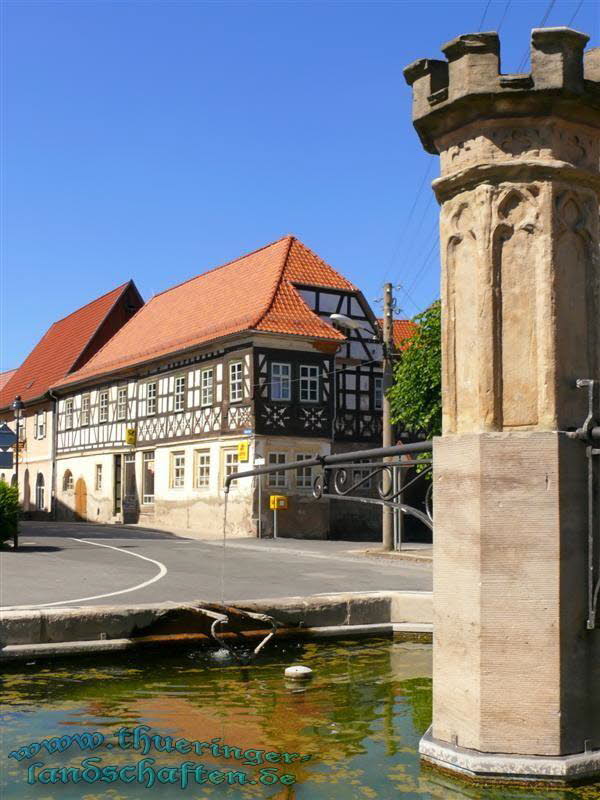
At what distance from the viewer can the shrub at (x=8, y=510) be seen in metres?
21.7

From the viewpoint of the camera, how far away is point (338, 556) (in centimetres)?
2244

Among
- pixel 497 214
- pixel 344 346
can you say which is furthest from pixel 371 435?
pixel 497 214

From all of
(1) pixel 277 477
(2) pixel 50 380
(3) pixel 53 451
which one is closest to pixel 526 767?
(1) pixel 277 477

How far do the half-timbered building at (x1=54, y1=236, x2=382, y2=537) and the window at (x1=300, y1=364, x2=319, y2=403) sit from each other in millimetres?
33

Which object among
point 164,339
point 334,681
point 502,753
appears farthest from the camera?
point 164,339

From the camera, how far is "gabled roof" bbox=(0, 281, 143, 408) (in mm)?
47938

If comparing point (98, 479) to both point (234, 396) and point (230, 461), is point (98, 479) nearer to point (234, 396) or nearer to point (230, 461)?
point (230, 461)

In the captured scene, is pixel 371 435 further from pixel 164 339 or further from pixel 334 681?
pixel 334 681

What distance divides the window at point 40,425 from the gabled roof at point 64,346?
3.14 feet

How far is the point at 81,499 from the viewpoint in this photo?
4303cm

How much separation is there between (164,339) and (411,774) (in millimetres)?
33871

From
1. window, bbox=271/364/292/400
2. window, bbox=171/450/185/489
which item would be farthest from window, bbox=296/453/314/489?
window, bbox=171/450/185/489

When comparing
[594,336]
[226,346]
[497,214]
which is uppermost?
[226,346]

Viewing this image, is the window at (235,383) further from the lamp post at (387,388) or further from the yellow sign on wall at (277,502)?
the lamp post at (387,388)
